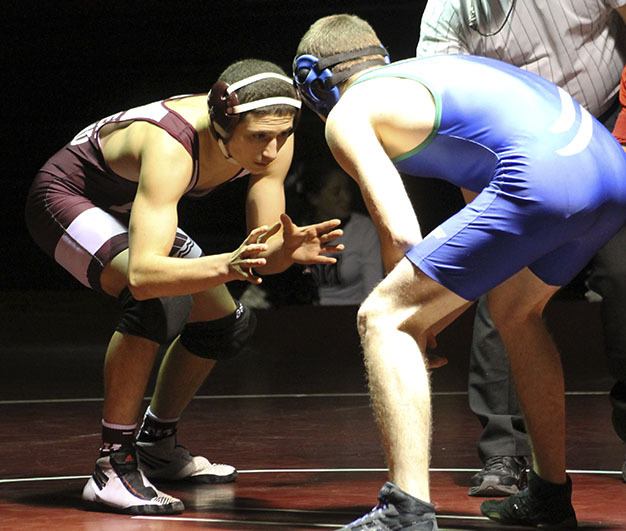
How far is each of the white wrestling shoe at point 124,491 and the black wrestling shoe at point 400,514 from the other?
0.73 meters

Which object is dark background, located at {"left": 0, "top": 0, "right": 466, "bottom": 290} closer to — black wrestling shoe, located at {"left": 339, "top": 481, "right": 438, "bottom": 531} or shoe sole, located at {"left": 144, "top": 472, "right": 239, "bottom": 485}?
shoe sole, located at {"left": 144, "top": 472, "right": 239, "bottom": 485}

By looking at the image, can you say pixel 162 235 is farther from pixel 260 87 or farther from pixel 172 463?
pixel 172 463

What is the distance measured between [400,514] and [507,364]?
3.36 feet

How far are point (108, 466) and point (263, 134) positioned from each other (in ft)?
2.81

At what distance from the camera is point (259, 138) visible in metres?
3.30

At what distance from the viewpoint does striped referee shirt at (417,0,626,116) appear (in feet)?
11.4

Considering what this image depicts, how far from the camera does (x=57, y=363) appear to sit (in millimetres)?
6430

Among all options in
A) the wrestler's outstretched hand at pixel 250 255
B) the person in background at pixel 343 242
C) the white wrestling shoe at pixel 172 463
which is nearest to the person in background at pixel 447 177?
the wrestler's outstretched hand at pixel 250 255

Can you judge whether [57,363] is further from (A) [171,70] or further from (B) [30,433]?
(A) [171,70]

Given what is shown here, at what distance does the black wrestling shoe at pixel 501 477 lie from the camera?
3.36m

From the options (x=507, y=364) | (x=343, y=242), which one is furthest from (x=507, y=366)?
(x=343, y=242)

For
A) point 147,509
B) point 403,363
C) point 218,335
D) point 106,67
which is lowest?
point 106,67

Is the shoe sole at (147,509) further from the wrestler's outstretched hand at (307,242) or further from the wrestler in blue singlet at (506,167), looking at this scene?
the wrestler in blue singlet at (506,167)

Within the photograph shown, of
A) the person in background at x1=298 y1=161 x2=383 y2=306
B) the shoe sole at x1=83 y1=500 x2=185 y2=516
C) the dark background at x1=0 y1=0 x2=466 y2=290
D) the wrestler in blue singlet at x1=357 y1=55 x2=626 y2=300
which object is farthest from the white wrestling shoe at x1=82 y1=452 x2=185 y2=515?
the dark background at x1=0 y1=0 x2=466 y2=290
